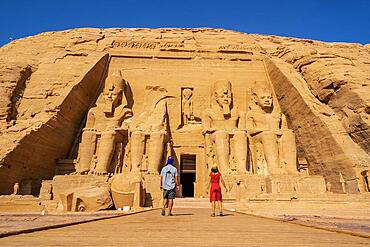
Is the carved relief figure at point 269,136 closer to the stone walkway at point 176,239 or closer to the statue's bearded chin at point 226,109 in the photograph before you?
the statue's bearded chin at point 226,109

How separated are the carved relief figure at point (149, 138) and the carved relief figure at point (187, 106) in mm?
1033

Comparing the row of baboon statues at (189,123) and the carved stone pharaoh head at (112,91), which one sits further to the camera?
the carved stone pharaoh head at (112,91)

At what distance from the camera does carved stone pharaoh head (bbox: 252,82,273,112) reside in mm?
11805

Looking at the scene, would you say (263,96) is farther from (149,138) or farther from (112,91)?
(112,91)

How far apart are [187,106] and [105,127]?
329cm

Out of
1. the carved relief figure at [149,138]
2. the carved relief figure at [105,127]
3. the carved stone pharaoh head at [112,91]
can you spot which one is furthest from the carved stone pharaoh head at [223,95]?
the carved stone pharaoh head at [112,91]

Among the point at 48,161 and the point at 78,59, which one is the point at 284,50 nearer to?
the point at 78,59

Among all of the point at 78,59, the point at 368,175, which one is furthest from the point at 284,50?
the point at 78,59

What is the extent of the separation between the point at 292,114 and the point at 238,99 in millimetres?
2239

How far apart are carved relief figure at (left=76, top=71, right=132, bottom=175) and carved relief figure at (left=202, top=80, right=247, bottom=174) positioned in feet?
10.0

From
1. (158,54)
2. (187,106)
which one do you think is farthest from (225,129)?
(158,54)

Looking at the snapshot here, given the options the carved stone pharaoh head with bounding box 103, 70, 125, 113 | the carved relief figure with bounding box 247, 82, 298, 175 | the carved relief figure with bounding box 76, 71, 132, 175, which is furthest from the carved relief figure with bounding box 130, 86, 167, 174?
A: the carved relief figure with bounding box 247, 82, 298, 175

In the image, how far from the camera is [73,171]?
10844mm

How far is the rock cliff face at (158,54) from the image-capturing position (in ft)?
31.4
